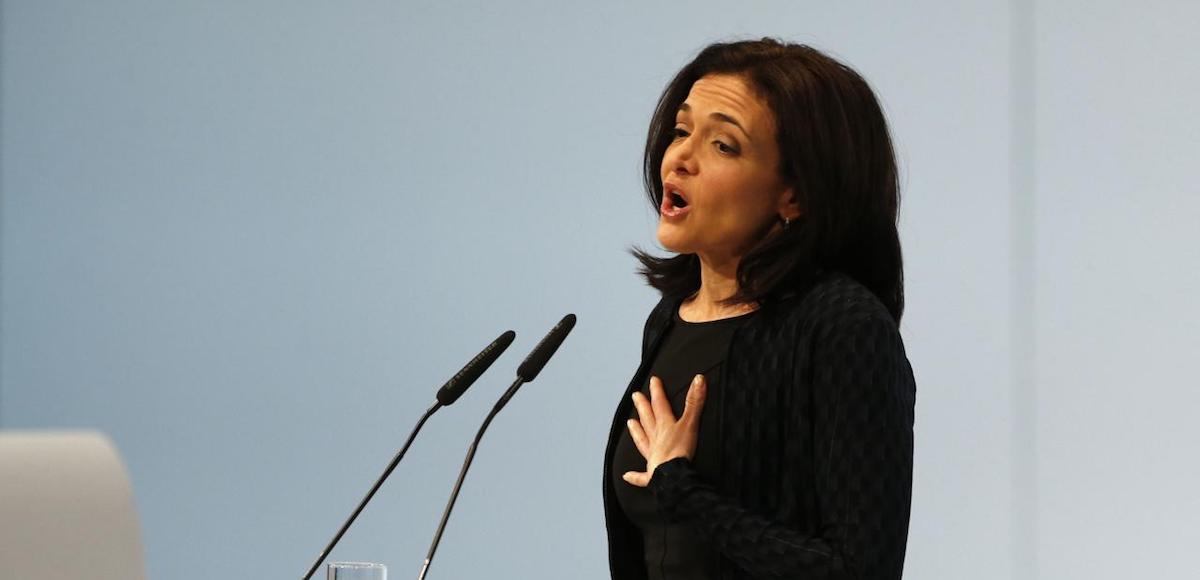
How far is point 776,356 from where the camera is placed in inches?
65.3

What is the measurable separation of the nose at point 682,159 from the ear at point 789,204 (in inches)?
4.1

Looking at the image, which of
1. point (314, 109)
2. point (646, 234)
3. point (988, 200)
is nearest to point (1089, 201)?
point (988, 200)

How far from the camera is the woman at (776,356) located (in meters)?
1.56

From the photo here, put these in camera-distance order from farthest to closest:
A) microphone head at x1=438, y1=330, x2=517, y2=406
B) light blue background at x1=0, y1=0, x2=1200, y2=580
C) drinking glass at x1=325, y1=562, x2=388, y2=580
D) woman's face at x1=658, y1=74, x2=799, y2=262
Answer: light blue background at x1=0, y1=0, x2=1200, y2=580
woman's face at x1=658, y1=74, x2=799, y2=262
microphone head at x1=438, y1=330, x2=517, y2=406
drinking glass at x1=325, y1=562, x2=388, y2=580

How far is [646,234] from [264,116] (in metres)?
1.10

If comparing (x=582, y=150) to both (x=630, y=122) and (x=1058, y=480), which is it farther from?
(x=1058, y=480)

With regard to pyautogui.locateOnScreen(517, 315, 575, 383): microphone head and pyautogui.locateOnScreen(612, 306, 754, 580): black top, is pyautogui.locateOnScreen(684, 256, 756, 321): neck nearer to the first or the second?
pyautogui.locateOnScreen(612, 306, 754, 580): black top

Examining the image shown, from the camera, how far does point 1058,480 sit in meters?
3.82

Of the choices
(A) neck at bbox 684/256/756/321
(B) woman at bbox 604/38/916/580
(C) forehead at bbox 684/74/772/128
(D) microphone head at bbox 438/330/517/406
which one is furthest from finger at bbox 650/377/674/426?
(C) forehead at bbox 684/74/772/128

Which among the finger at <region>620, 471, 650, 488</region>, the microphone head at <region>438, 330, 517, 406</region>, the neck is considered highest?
the neck

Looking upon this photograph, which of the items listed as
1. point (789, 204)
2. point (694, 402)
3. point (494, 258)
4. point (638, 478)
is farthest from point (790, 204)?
point (494, 258)

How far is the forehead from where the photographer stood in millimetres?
1721

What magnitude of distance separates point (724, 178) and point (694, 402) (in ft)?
0.85

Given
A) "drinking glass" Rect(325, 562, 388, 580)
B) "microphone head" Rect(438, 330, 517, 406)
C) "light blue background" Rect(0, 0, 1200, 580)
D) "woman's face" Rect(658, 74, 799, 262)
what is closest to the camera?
"drinking glass" Rect(325, 562, 388, 580)
